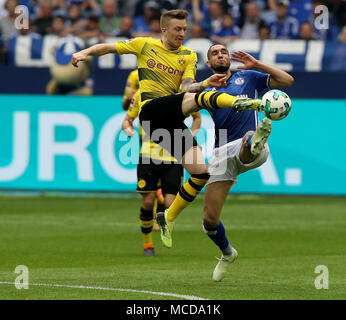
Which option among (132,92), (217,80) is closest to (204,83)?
(217,80)

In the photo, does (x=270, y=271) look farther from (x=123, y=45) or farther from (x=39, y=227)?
(x=39, y=227)

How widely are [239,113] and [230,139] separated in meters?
0.30

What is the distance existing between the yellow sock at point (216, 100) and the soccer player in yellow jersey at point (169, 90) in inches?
18.2

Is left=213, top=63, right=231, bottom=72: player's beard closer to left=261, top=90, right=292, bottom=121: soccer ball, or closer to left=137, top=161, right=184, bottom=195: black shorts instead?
left=261, top=90, right=292, bottom=121: soccer ball

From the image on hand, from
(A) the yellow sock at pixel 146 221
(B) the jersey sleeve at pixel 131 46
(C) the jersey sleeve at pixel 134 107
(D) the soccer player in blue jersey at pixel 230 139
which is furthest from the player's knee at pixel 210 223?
(C) the jersey sleeve at pixel 134 107

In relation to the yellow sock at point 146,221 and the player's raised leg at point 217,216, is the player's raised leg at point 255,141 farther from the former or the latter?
the yellow sock at point 146,221

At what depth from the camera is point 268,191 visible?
19.2 meters

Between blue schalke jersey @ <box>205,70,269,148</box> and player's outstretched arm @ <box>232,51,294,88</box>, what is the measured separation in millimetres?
150

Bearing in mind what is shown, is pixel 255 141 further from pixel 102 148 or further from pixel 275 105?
pixel 102 148

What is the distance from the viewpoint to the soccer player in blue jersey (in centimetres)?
1007

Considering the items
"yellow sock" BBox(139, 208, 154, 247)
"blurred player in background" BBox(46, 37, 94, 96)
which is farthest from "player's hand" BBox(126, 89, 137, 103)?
"blurred player in background" BBox(46, 37, 94, 96)

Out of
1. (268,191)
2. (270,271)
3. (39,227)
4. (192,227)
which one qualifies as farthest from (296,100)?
(270,271)
